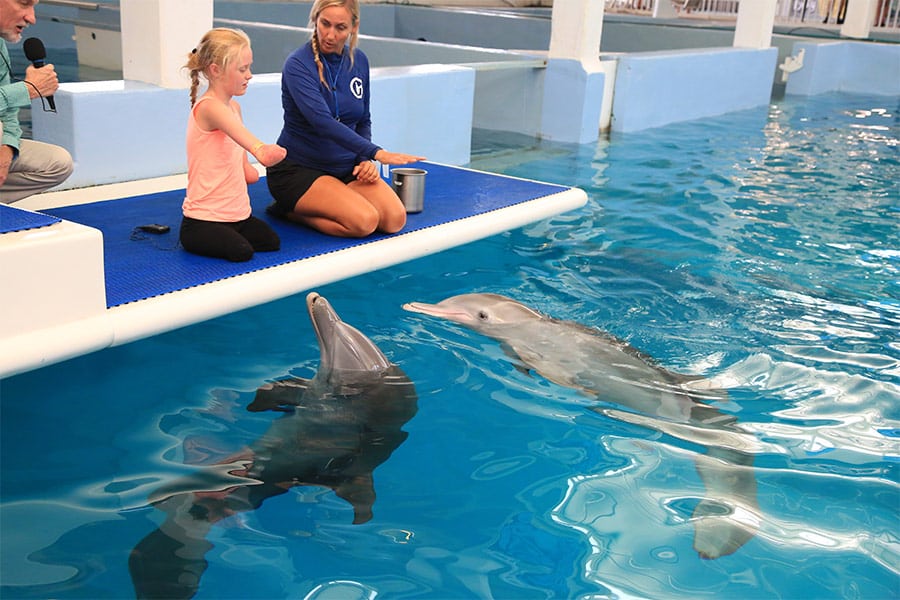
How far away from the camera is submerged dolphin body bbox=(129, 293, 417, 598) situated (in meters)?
2.60

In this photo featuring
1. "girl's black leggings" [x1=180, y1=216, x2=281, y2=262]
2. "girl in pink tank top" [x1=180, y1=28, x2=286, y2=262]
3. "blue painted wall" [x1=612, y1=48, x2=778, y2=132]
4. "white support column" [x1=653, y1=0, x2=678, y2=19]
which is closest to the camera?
"girl in pink tank top" [x1=180, y1=28, x2=286, y2=262]

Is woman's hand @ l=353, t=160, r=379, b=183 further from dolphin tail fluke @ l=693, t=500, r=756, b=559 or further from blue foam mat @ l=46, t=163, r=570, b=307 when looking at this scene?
dolphin tail fluke @ l=693, t=500, r=756, b=559

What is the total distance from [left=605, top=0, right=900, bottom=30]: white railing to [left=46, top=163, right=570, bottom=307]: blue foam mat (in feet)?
60.3

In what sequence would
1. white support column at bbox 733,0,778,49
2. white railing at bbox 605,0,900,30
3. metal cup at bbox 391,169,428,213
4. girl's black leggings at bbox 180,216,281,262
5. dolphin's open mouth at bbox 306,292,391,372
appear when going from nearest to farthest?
dolphin's open mouth at bbox 306,292,391,372
girl's black leggings at bbox 180,216,281,262
metal cup at bbox 391,169,428,213
white support column at bbox 733,0,778,49
white railing at bbox 605,0,900,30

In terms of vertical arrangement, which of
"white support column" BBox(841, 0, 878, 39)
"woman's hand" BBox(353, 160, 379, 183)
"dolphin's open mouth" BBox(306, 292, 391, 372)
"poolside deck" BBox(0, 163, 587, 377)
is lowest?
"dolphin's open mouth" BBox(306, 292, 391, 372)

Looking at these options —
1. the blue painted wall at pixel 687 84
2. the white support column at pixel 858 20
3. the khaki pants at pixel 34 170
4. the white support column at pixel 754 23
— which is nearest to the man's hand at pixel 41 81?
the khaki pants at pixel 34 170

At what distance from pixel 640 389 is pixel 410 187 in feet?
6.39

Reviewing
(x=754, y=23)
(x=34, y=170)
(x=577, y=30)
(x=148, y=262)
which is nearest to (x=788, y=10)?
(x=754, y=23)

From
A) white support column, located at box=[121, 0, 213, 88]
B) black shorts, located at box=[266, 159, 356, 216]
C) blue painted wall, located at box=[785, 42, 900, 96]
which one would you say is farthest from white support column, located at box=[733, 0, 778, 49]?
black shorts, located at box=[266, 159, 356, 216]

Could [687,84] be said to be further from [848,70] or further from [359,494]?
[359,494]

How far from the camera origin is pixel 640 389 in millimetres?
3750

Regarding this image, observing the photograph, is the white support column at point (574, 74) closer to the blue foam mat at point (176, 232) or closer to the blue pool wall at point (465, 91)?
the blue pool wall at point (465, 91)

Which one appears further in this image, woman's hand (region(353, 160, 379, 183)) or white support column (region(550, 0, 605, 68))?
white support column (region(550, 0, 605, 68))

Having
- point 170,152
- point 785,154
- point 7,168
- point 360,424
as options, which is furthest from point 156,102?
point 785,154
